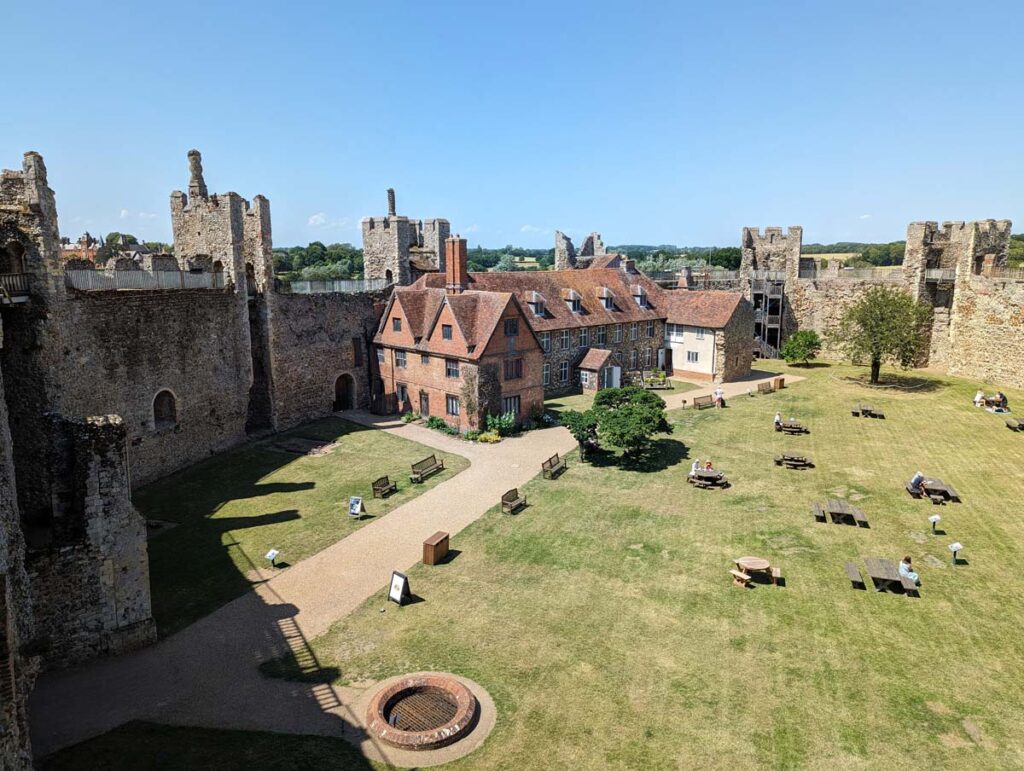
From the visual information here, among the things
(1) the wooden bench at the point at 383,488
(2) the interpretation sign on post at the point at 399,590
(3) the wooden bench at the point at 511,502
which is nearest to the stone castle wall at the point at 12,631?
(2) the interpretation sign on post at the point at 399,590

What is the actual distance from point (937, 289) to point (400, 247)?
41.4 meters

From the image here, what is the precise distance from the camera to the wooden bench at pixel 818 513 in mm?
24344

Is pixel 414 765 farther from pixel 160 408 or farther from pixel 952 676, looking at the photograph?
pixel 160 408

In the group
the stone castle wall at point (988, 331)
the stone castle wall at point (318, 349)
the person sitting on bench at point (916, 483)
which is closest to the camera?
the person sitting on bench at point (916, 483)

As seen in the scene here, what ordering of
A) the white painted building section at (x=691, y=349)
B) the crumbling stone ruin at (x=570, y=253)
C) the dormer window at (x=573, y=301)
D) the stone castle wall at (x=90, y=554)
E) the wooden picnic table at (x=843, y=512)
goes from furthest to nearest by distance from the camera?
1. the crumbling stone ruin at (x=570, y=253)
2. the white painted building section at (x=691, y=349)
3. the dormer window at (x=573, y=301)
4. the wooden picnic table at (x=843, y=512)
5. the stone castle wall at (x=90, y=554)

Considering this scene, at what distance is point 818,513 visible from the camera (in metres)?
24.6

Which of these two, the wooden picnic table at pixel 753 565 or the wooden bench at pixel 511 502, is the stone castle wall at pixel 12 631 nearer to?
the wooden bench at pixel 511 502

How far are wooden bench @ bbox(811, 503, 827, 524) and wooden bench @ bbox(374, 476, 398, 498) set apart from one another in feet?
56.7

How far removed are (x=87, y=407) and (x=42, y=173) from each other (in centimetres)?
903

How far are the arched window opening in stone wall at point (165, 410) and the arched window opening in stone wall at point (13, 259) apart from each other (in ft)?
29.2

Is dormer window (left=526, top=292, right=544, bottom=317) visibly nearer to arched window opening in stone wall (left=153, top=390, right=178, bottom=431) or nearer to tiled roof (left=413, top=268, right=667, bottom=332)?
tiled roof (left=413, top=268, right=667, bottom=332)

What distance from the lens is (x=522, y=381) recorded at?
121 feet

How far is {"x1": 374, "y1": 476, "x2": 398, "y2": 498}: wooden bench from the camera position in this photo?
2725 cm

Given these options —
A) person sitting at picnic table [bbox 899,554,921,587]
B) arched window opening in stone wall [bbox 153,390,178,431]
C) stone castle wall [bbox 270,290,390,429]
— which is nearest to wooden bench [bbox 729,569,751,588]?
person sitting at picnic table [bbox 899,554,921,587]
